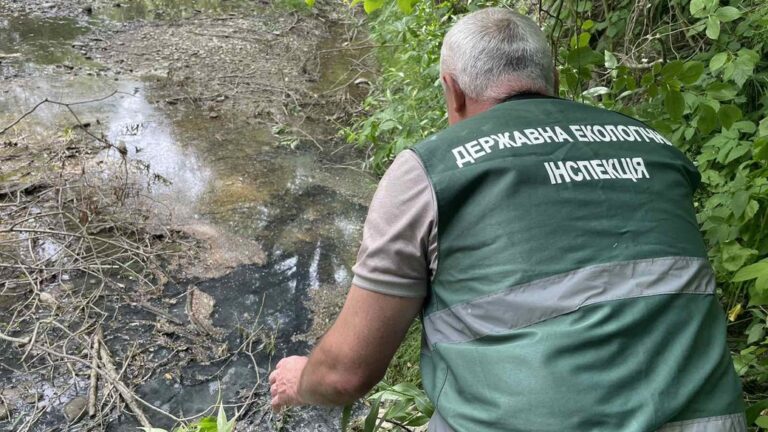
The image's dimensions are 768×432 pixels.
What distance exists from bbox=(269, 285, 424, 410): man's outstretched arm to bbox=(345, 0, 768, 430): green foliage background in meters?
0.96

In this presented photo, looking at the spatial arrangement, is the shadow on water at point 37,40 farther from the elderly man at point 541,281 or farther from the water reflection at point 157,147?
the elderly man at point 541,281

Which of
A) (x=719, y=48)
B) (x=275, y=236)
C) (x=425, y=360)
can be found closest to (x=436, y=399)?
(x=425, y=360)

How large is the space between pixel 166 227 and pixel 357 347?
2785 mm

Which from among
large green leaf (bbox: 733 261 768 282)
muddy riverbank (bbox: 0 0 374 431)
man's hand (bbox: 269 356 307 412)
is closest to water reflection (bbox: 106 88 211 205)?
muddy riverbank (bbox: 0 0 374 431)

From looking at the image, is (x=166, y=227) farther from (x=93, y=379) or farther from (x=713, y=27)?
(x=713, y=27)

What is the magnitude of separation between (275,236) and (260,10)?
6.08m

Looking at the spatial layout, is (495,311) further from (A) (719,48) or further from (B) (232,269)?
(B) (232,269)

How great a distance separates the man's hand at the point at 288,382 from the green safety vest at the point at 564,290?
1.44 feet

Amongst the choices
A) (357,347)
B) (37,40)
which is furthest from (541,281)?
(37,40)

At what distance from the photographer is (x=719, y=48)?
279 cm

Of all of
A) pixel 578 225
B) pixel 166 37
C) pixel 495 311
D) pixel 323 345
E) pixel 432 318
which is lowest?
pixel 166 37

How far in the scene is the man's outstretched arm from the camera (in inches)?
52.2

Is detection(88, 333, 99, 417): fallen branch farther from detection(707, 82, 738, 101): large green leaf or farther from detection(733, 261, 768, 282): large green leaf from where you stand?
detection(707, 82, 738, 101): large green leaf

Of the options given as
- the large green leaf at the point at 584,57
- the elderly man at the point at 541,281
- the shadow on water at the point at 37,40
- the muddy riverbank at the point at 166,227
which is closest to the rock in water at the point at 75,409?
the muddy riverbank at the point at 166,227
